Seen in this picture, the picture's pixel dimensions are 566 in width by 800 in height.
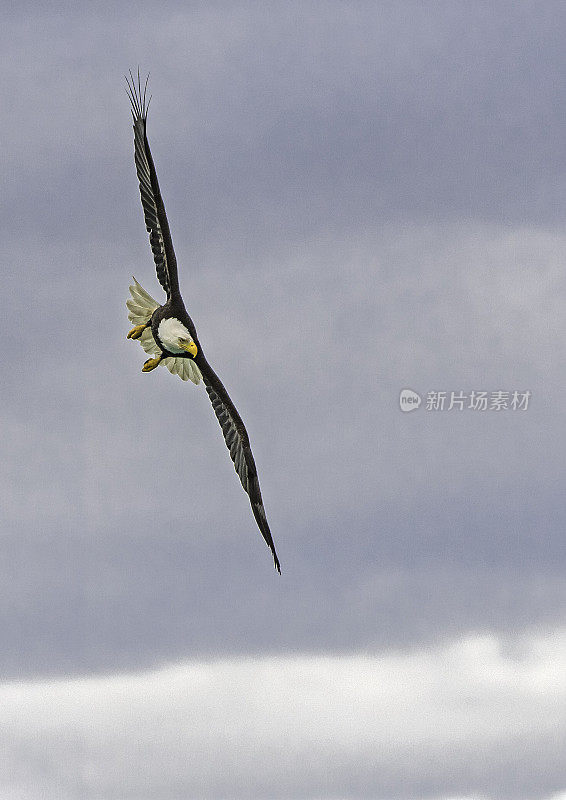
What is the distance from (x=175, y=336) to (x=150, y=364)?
1.47 meters

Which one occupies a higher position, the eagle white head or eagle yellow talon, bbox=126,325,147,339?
eagle yellow talon, bbox=126,325,147,339

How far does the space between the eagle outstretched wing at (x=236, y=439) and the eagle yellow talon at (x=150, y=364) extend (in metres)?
1.39

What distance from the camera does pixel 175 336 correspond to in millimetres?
32531

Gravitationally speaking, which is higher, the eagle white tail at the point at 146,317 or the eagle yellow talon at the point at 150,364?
the eagle white tail at the point at 146,317

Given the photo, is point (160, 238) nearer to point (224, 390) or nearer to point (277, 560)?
point (224, 390)

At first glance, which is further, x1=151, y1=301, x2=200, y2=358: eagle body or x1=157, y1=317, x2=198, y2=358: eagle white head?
x1=151, y1=301, x2=200, y2=358: eagle body

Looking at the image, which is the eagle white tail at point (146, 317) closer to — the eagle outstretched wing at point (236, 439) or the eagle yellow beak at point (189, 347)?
the eagle outstretched wing at point (236, 439)

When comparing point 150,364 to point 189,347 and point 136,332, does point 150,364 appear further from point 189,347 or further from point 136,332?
point 189,347

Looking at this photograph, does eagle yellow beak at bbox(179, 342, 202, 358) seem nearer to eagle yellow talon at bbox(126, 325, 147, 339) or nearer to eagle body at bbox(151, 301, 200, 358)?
eagle body at bbox(151, 301, 200, 358)

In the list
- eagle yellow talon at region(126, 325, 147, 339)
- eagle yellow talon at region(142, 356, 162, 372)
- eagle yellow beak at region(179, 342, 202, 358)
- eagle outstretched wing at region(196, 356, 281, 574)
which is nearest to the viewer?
eagle yellow beak at region(179, 342, 202, 358)

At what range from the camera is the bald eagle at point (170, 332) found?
3281cm

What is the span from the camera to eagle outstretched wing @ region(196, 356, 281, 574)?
34.9 metres

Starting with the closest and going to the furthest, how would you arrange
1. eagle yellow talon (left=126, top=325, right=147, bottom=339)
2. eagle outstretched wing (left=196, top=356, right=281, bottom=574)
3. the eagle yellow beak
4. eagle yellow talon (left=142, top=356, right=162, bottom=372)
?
the eagle yellow beak → eagle yellow talon (left=142, top=356, right=162, bottom=372) → eagle yellow talon (left=126, top=325, right=147, bottom=339) → eagle outstretched wing (left=196, top=356, right=281, bottom=574)

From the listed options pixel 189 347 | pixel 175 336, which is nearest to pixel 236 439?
pixel 189 347
